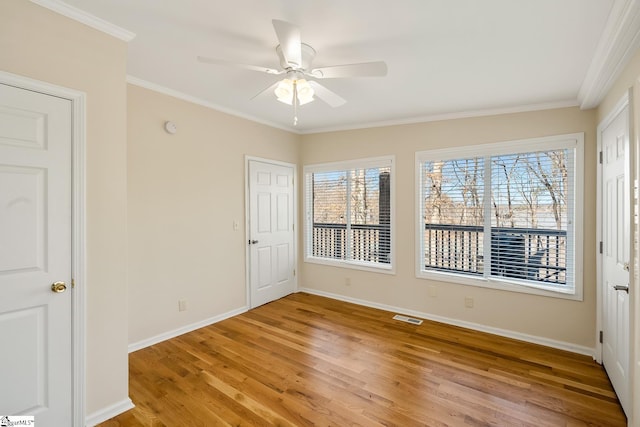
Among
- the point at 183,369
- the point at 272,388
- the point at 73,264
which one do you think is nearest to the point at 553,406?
the point at 272,388

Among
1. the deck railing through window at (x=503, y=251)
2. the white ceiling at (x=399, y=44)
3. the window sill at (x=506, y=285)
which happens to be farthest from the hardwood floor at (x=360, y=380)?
the white ceiling at (x=399, y=44)

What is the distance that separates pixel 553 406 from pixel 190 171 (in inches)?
150

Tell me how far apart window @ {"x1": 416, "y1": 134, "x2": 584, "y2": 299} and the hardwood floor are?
0.73 meters

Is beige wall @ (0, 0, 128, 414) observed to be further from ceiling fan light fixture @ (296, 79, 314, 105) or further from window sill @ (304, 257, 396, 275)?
window sill @ (304, 257, 396, 275)

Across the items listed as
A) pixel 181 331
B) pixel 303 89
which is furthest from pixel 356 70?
pixel 181 331

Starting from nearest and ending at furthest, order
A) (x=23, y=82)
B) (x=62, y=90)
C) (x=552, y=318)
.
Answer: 1. (x=23, y=82)
2. (x=62, y=90)
3. (x=552, y=318)

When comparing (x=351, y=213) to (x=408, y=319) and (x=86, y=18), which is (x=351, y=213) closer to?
(x=408, y=319)

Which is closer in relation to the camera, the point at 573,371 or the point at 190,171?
the point at 573,371

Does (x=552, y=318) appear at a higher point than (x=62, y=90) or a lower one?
lower

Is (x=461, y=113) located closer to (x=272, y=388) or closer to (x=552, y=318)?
(x=552, y=318)

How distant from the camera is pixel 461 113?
11.6 feet

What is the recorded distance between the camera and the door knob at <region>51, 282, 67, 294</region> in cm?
176

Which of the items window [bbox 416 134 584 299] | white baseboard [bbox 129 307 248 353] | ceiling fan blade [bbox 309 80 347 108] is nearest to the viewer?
ceiling fan blade [bbox 309 80 347 108]

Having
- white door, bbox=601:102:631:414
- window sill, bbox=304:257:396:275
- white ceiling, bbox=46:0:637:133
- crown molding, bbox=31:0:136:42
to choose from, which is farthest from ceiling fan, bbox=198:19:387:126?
window sill, bbox=304:257:396:275
